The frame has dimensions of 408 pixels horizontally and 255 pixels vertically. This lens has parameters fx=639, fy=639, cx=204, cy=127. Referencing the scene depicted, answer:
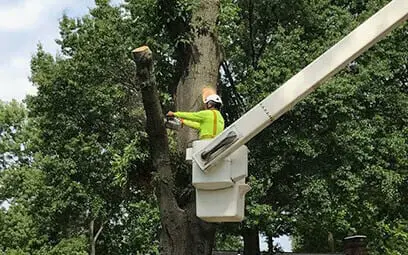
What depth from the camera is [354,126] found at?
48.1ft

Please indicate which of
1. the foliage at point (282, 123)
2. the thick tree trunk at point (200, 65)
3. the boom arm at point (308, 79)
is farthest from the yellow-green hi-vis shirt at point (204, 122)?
the foliage at point (282, 123)

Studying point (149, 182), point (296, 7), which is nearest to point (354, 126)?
point (296, 7)

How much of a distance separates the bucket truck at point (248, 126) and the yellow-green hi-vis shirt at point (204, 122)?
0.30 meters

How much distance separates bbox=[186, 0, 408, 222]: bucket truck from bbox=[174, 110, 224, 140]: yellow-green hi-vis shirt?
0.99ft

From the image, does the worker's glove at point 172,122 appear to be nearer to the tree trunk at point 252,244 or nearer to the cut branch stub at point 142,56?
the cut branch stub at point 142,56

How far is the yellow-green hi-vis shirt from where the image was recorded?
461cm

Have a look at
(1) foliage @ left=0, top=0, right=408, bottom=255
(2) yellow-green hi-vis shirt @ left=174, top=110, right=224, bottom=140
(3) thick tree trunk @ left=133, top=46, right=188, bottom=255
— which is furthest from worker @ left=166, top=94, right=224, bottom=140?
(1) foliage @ left=0, top=0, right=408, bottom=255

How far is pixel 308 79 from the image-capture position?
4.05 m

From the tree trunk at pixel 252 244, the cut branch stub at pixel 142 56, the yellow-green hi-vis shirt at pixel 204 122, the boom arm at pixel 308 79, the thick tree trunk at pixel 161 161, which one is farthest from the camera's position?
the tree trunk at pixel 252 244

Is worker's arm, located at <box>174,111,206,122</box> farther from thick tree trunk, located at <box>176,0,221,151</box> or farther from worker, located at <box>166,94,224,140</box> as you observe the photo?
thick tree trunk, located at <box>176,0,221,151</box>

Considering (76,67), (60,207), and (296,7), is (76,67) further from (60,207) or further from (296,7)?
(296,7)

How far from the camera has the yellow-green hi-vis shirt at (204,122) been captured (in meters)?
4.61

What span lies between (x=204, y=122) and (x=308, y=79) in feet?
3.03

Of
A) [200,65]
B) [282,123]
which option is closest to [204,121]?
[200,65]
